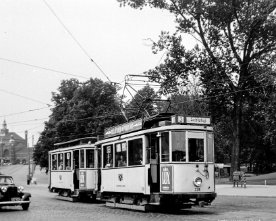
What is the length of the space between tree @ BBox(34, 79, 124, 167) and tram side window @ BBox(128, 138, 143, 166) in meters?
43.1

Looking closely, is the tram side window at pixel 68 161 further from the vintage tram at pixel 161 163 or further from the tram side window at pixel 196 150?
the tram side window at pixel 196 150

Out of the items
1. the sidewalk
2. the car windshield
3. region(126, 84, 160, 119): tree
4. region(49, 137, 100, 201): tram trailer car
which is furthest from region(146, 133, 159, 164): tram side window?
the sidewalk

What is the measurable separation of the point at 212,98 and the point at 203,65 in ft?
9.14

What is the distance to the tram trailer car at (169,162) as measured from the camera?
16.9 meters

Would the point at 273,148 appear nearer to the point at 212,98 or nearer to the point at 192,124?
the point at 212,98

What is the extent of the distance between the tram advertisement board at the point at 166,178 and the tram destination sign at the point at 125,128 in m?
2.18

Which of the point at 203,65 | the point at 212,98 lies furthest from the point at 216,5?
the point at 212,98

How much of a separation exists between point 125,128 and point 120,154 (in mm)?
1060

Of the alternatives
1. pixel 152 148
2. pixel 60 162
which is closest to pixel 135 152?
pixel 152 148

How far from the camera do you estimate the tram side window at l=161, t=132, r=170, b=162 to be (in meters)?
17.2

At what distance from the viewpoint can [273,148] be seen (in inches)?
2862

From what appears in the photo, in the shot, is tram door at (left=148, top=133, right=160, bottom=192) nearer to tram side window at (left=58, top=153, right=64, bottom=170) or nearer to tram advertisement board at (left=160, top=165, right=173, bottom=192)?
tram advertisement board at (left=160, top=165, right=173, bottom=192)

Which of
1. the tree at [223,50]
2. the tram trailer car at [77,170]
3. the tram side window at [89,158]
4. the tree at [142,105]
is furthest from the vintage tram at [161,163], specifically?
the tree at [223,50]

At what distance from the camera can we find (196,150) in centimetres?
1731
